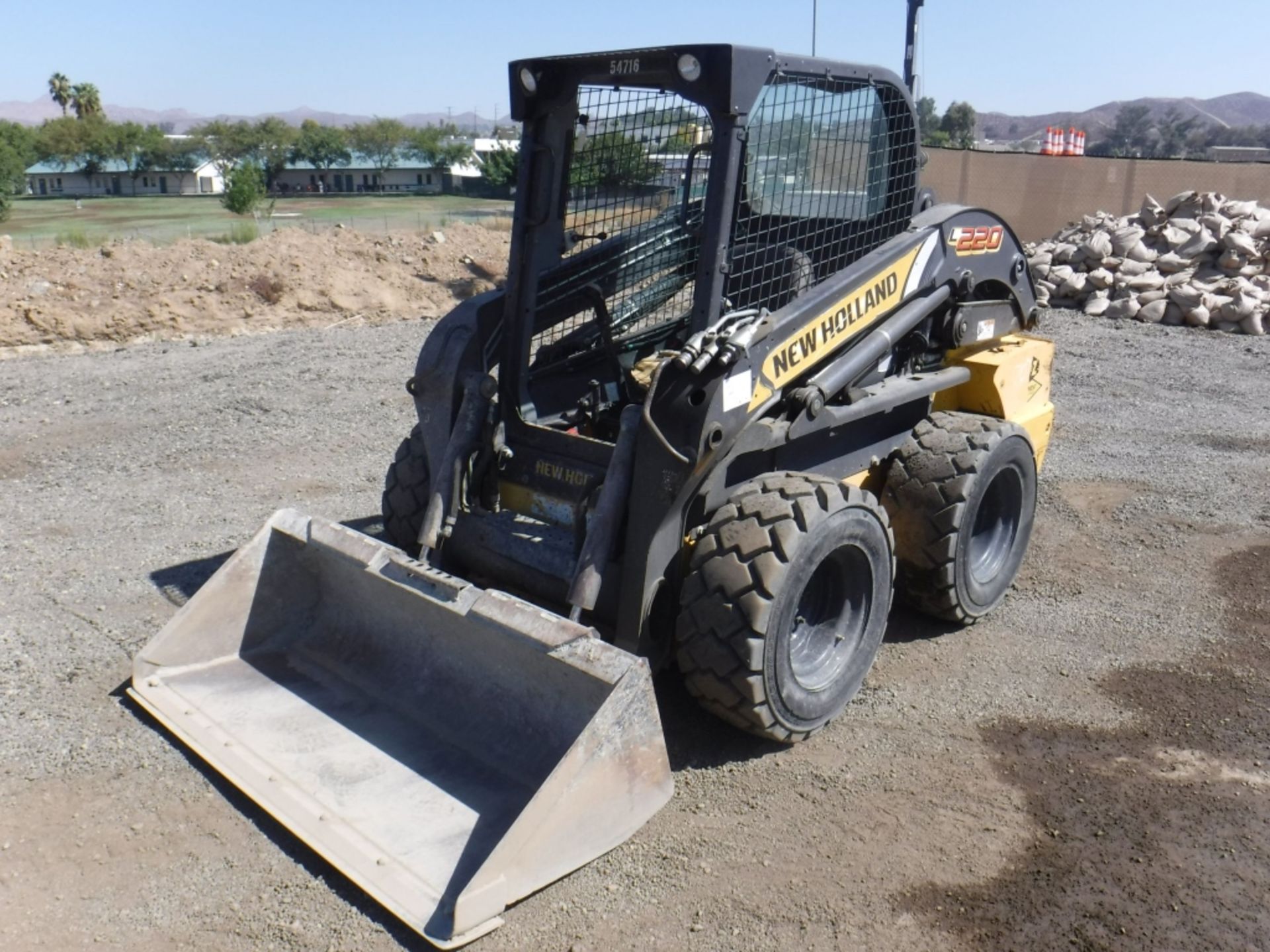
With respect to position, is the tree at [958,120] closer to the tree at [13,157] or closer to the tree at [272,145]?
the tree at [272,145]

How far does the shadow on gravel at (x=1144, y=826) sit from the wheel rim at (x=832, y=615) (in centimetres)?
67

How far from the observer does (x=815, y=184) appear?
15.1 feet

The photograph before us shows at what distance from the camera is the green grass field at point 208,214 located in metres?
35.7

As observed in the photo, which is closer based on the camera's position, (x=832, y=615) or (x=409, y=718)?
(x=409, y=718)

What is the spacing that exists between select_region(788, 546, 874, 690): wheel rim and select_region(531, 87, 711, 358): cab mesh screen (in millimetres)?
1304

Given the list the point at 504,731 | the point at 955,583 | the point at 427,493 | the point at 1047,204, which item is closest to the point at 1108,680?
the point at 955,583

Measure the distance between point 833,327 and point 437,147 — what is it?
9255 cm

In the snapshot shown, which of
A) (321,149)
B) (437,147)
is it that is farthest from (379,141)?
(321,149)

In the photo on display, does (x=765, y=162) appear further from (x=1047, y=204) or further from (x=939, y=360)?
(x=1047, y=204)

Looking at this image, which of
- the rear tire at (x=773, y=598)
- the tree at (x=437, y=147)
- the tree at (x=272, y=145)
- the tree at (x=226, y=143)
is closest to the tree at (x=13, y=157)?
the tree at (x=226, y=143)

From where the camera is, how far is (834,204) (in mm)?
4707

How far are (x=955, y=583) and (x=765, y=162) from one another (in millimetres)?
1995

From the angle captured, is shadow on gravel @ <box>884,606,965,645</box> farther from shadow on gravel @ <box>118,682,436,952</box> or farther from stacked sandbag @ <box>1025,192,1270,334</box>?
stacked sandbag @ <box>1025,192,1270,334</box>

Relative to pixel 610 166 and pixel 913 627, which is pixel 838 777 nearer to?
pixel 913 627
